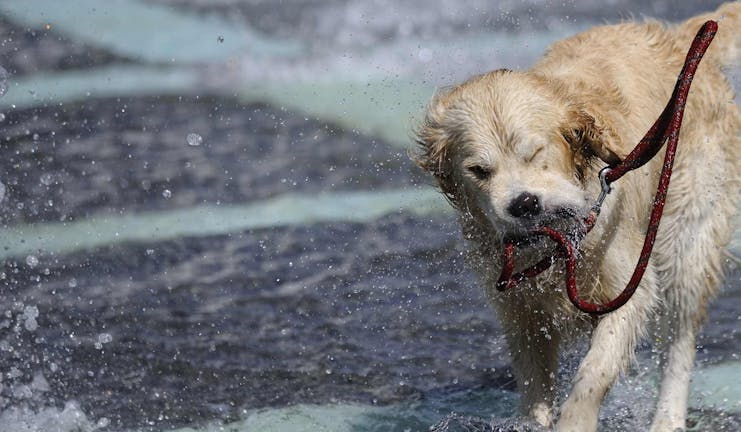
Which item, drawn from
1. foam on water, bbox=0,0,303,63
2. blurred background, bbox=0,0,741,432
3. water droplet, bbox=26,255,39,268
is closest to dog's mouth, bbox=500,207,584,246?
blurred background, bbox=0,0,741,432

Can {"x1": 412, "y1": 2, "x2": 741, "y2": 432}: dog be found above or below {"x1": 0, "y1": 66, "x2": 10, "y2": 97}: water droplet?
below

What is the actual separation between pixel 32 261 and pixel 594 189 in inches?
150

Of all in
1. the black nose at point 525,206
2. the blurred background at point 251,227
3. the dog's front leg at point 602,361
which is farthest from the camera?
the blurred background at point 251,227

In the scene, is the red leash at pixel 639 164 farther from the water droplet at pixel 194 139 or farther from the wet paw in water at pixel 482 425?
the water droplet at pixel 194 139

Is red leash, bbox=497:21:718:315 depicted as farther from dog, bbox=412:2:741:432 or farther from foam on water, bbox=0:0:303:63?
foam on water, bbox=0:0:303:63

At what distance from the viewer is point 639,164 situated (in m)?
4.11

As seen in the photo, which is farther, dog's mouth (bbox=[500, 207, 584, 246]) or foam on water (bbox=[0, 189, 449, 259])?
foam on water (bbox=[0, 189, 449, 259])

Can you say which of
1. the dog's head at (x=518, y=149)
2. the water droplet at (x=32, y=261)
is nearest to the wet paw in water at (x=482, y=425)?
the dog's head at (x=518, y=149)

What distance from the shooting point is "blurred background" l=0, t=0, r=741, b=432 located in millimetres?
5273

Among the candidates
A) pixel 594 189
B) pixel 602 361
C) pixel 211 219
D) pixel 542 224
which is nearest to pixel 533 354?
pixel 602 361

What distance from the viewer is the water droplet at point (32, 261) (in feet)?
22.6

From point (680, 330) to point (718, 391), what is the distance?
0.32 meters

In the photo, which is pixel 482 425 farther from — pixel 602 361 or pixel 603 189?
pixel 603 189

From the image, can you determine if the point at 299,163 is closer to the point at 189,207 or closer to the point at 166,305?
the point at 189,207
